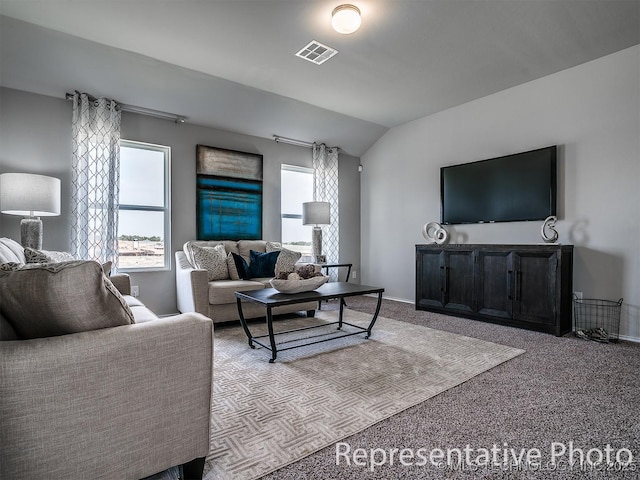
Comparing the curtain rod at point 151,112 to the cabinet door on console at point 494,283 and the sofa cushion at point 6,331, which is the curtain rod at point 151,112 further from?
the cabinet door on console at point 494,283

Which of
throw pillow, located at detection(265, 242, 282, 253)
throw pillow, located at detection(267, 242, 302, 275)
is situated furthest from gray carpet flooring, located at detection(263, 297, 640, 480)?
throw pillow, located at detection(265, 242, 282, 253)

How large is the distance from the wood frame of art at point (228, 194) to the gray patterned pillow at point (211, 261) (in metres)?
0.59

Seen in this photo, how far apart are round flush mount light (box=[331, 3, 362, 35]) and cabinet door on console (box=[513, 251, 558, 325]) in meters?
2.67

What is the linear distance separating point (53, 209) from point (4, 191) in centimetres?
34

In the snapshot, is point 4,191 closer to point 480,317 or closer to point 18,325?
point 18,325

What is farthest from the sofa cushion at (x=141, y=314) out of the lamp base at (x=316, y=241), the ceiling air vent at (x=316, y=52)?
the lamp base at (x=316, y=241)

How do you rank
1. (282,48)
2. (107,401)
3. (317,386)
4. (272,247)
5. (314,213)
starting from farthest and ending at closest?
(314,213)
(272,247)
(282,48)
(317,386)
(107,401)

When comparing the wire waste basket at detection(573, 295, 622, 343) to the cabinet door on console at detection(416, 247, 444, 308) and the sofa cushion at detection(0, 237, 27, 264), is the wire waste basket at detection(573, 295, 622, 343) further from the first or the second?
the sofa cushion at detection(0, 237, 27, 264)

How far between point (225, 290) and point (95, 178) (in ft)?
5.99

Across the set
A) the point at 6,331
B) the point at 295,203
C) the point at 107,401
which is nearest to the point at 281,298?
the point at 107,401

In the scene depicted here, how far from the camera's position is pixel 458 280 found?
4000 mm

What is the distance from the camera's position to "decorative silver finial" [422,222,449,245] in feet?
14.6

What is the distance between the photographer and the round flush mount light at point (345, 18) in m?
2.56

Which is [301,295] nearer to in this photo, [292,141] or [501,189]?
[501,189]
